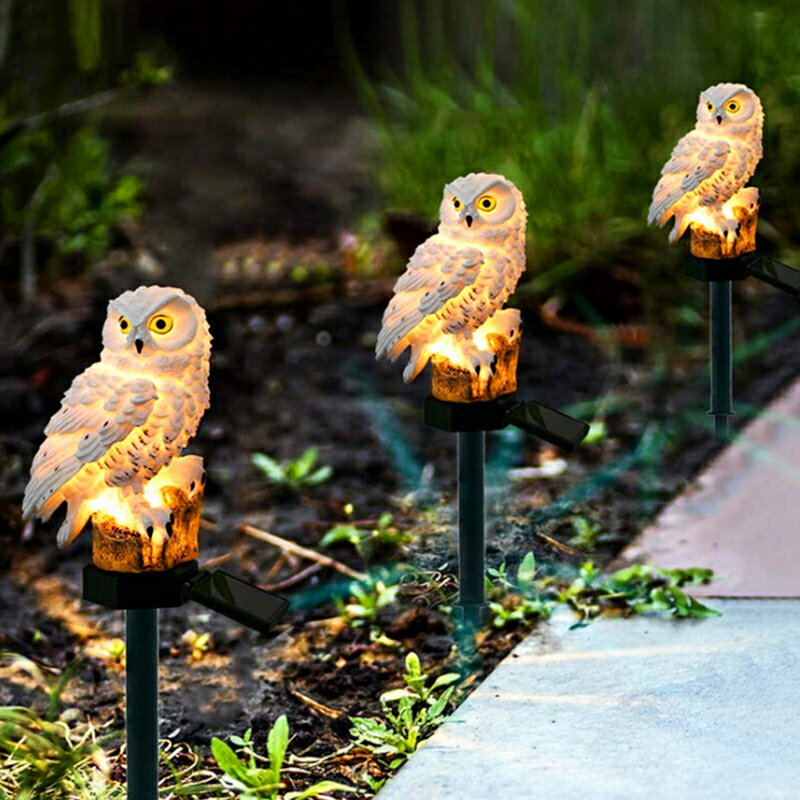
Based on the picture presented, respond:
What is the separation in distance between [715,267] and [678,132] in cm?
229

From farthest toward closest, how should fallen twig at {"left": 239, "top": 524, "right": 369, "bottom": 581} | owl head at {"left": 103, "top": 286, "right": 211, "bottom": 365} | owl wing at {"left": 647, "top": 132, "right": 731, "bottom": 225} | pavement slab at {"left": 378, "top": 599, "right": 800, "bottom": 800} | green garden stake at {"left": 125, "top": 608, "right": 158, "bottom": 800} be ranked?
1. fallen twig at {"left": 239, "top": 524, "right": 369, "bottom": 581}
2. owl wing at {"left": 647, "top": 132, "right": 731, "bottom": 225}
3. pavement slab at {"left": 378, "top": 599, "right": 800, "bottom": 800}
4. green garden stake at {"left": 125, "top": 608, "right": 158, "bottom": 800}
5. owl head at {"left": 103, "top": 286, "right": 211, "bottom": 365}

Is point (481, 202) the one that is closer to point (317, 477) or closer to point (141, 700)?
point (141, 700)

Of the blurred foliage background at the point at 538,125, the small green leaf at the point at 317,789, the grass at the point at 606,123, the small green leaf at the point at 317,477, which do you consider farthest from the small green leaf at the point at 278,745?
the grass at the point at 606,123

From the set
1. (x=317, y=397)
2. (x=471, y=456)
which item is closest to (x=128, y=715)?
(x=471, y=456)

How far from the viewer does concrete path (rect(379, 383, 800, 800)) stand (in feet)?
9.32

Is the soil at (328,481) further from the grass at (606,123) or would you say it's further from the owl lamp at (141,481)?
the owl lamp at (141,481)

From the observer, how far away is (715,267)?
11.4ft

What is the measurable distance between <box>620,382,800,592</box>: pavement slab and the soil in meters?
0.09

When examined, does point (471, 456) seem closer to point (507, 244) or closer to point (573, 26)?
point (507, 244)

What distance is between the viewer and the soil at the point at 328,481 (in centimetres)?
354

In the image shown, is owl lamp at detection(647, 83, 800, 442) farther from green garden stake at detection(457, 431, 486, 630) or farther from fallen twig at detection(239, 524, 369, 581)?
fallen twig at detection(239, 524, 369, 581)

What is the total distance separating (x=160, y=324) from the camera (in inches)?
91.0

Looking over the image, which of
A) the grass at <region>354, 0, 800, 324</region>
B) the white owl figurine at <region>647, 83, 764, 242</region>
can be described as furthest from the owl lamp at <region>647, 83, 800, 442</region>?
the grass at <region>354, 0, 800, 324</region>

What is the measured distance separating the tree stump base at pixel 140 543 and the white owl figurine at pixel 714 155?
51.8 inches
